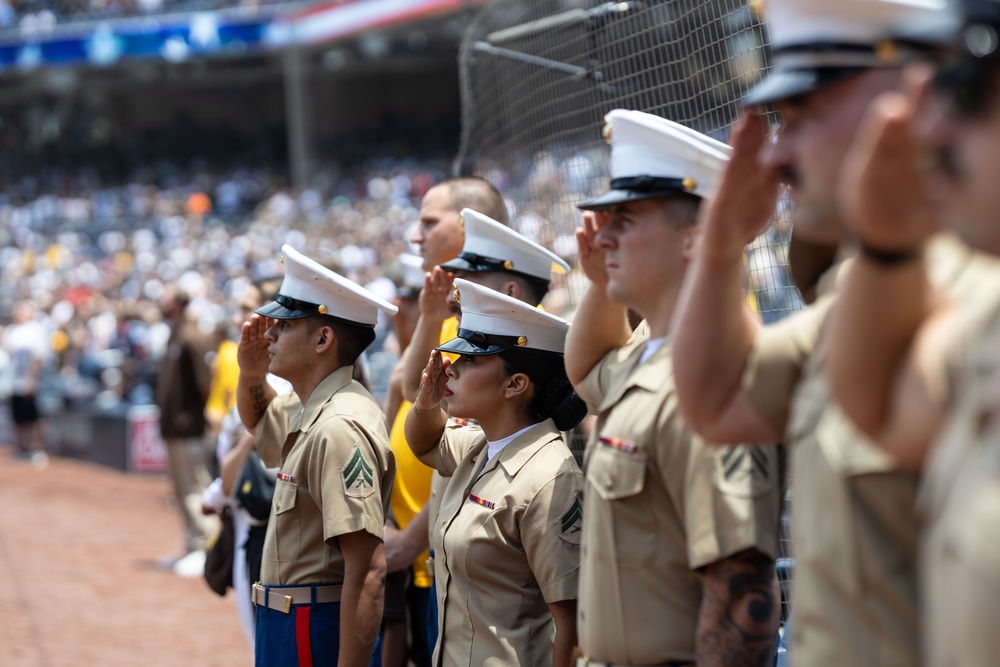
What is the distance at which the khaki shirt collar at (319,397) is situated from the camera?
3566mm

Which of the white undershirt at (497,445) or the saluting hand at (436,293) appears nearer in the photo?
the white undershirt at (497,445)

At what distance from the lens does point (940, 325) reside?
1455 mm

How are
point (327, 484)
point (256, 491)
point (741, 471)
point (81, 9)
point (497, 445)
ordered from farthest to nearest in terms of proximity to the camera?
1. point (81, 9)
2. point (256, 491)
3. point (327, 484)
4. point (497, 445)
5. point (741, 471)

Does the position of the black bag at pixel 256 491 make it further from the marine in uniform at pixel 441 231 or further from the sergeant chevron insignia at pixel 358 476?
the sergeant chevron insignia at pixel 358 476

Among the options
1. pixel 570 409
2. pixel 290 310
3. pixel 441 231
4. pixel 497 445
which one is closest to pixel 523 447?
pixel 497 445

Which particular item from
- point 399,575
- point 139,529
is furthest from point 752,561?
point 139,529

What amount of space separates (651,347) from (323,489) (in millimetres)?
1329

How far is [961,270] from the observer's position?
161cm

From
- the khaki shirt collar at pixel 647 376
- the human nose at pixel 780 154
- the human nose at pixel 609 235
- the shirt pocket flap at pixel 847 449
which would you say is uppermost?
the human nose at pixel 780 154

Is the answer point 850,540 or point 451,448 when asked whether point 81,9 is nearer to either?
point 451,448

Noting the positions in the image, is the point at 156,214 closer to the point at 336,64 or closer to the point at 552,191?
the point at 336,64

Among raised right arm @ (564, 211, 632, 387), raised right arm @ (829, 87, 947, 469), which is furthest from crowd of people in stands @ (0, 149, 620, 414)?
raised right arm @ (829, 87, 947, 469)

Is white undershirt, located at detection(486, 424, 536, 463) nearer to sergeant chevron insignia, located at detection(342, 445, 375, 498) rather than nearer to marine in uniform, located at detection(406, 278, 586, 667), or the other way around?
marine in uniform, located at detection(406, 278, 586, 667)

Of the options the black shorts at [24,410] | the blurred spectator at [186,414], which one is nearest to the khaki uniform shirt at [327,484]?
the blurred spectator at [186,414]
